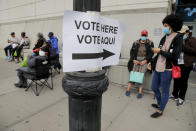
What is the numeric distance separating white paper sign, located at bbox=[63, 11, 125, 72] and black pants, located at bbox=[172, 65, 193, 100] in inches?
123

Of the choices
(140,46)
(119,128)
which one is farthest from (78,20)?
(140,46)

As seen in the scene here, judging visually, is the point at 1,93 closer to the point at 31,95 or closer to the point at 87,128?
the point at 31,95

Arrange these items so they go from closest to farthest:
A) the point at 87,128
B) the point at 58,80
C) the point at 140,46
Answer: the point at 87,128
the point at 140,46
the point at 58,80

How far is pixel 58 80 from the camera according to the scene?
5625mm

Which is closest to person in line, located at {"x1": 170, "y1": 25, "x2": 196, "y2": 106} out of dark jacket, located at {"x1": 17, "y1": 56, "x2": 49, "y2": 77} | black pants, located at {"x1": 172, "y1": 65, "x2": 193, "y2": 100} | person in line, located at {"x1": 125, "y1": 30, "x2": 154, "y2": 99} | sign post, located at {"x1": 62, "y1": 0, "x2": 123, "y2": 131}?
black pants, located at {"x1": 172, "y1": 65, "x2": 193, "y2": 100}

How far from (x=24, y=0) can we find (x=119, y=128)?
11.0 metres

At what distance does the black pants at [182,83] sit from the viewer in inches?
145

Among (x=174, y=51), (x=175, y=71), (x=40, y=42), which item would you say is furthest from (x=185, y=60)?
(x=40, y=42)

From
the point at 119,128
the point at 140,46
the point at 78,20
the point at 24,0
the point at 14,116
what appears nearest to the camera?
the point at 78,20

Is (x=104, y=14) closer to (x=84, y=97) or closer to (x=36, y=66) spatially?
(x=36, y=66)

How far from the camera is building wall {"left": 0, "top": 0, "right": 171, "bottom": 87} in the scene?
5211mm

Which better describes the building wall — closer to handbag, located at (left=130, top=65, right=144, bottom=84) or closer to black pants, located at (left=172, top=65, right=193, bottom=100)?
handbag, located at (left=130, top=65, right=144, bottom=84)

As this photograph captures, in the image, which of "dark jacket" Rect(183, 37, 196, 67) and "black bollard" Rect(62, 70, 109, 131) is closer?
"black bollard" Rect(62, 70, 109, 131)

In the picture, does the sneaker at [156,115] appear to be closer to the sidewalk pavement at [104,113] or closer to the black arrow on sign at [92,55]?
the sidewalk pavement at [104,113]
